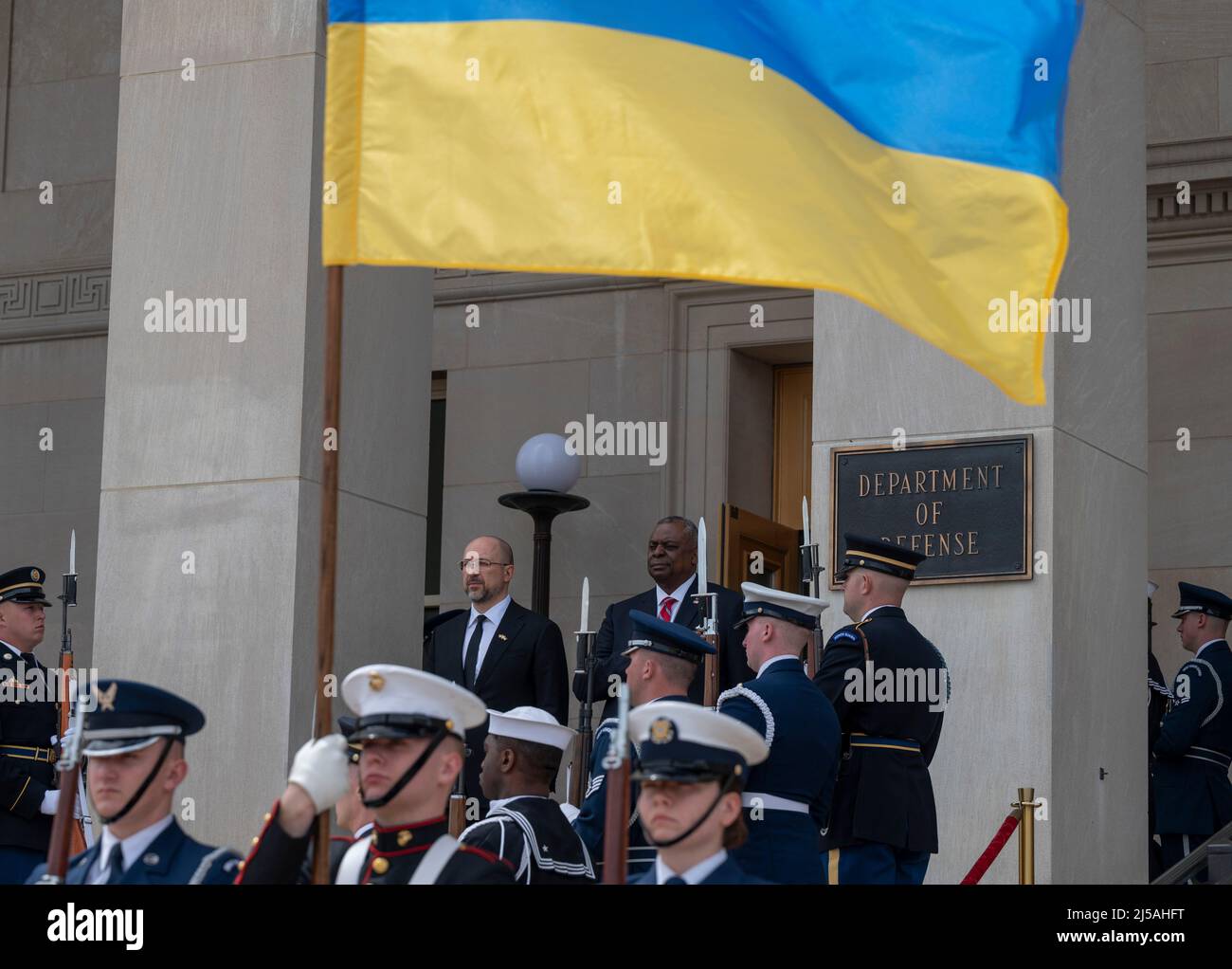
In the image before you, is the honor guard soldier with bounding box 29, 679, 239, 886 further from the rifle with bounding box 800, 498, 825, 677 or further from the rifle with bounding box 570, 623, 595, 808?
the rifle with bounding box 570, 623, 595, 808

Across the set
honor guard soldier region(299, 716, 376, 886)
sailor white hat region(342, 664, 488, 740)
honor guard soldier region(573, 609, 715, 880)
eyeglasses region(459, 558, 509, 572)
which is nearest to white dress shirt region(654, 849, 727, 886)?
sailor white hat region(342, 664, 488, 740)

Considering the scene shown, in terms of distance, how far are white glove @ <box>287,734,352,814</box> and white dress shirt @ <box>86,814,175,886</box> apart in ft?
2.19

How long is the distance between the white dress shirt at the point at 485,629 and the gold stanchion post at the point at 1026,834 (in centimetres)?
283

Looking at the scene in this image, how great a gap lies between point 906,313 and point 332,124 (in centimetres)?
174

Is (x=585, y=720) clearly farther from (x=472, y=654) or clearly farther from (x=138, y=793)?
(x=138, y=793)

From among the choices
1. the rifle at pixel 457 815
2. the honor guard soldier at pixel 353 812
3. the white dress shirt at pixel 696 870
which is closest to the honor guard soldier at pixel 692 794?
the white dress shirt at pixel 696 870

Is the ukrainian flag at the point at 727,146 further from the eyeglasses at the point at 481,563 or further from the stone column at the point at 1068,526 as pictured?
the eyeglasses at the point at 481,563

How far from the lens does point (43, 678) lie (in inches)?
445

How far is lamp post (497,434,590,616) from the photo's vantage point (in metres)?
14.1

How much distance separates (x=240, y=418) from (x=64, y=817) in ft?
14.9

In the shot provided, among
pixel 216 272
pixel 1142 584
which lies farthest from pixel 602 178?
pixel 1142 584

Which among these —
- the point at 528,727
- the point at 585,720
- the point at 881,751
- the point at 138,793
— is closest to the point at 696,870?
the point at 138,793

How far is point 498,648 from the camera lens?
11180 mm

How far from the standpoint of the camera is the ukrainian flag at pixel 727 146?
6883 millimetres
